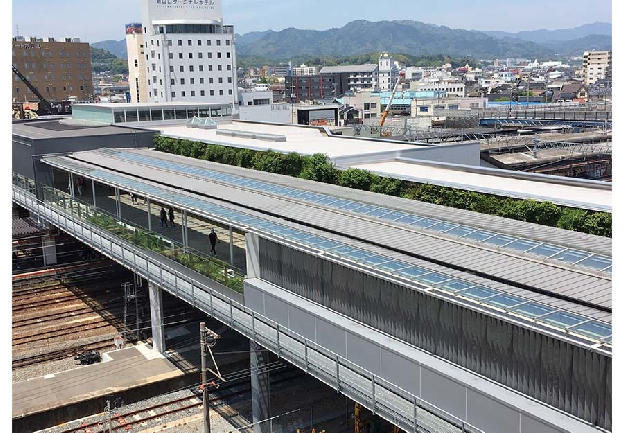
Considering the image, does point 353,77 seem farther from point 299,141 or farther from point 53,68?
point 299,141

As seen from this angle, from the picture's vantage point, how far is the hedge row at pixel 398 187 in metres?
18.3

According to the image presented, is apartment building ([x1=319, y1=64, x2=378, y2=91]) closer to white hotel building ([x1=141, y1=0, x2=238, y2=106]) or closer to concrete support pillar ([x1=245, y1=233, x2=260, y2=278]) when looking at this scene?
white hotel building ([x1=141, y1=0, x2=238, y2=106])

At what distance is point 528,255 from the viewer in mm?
13680

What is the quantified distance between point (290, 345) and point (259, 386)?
274cm

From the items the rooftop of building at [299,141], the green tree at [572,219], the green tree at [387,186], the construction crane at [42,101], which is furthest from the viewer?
the construction crane at [42,101]

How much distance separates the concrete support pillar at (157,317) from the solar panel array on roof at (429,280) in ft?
11.0

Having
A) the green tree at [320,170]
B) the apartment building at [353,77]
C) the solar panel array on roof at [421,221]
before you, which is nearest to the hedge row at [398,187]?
the green tree at [320,170]

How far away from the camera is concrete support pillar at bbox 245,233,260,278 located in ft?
55.9

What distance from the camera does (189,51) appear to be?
7856 centimetres

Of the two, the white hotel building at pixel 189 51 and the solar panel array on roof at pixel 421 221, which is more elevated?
the white hotel building at pixel 189 51

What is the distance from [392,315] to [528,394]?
3.33 metres

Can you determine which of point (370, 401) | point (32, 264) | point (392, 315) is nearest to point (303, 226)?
point (392, 315)

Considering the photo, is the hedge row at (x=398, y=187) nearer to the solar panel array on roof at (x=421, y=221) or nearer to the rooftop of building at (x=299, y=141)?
the rooftop of building at (x=299, y=141)

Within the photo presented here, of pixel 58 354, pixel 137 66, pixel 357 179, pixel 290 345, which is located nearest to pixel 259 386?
pixel 290 345
